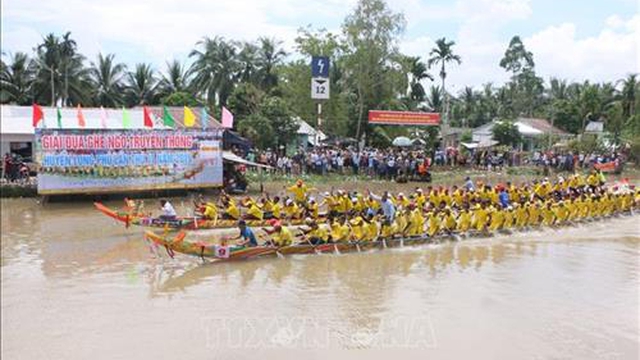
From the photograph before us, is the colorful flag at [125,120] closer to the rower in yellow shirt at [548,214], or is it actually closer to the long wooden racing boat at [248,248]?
the long wooden racing boat at [248,248]

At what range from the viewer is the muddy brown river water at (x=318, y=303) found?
801cm

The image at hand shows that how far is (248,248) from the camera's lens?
12.4 m

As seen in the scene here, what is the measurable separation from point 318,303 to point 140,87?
28.8 meters

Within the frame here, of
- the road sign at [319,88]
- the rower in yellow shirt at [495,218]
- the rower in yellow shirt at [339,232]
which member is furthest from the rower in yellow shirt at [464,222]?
the road sign at [319,88]

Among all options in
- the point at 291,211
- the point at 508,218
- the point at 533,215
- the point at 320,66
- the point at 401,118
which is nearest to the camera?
the point at 291,211

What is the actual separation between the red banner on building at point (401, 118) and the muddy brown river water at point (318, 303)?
52.2 ft

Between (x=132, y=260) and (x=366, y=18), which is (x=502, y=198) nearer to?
(x=132, y=260)

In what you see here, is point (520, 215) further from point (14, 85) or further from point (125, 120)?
point (14, 85)

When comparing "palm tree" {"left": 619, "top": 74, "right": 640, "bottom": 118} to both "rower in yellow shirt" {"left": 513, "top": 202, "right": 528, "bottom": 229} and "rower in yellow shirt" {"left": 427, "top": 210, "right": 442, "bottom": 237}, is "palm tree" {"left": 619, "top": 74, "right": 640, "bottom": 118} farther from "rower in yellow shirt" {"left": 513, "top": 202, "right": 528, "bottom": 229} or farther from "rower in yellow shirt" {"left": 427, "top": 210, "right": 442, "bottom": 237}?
"rower in yellow shirt" {"left": 427, "top": 210, "right": 442, "bottom": 237}

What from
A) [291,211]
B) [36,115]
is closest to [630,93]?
[291,211]

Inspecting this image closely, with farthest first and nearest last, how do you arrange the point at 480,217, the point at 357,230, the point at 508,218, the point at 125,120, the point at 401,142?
the point at 401,142 < the point at 125,120 < the point at 508,218 < the point at 480,217 < the point at 357,230

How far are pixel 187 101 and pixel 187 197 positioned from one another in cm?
1339

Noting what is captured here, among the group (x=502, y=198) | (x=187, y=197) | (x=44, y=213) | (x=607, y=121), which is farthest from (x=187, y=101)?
(x=607, y=121)

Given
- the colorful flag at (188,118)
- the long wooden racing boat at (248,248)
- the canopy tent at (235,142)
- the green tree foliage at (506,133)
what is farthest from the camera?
the green tree foliage at (506,133)
